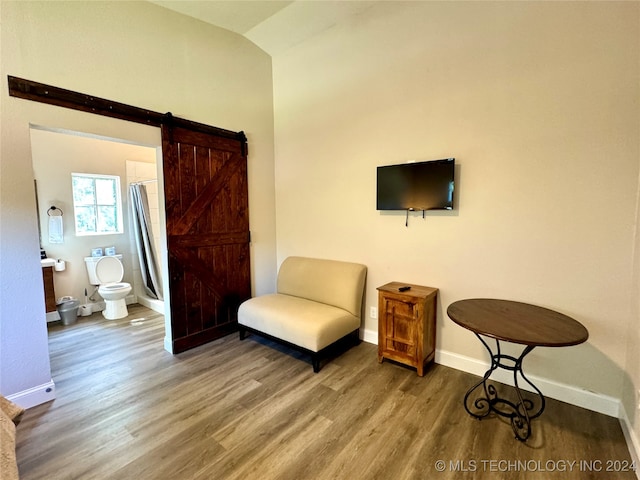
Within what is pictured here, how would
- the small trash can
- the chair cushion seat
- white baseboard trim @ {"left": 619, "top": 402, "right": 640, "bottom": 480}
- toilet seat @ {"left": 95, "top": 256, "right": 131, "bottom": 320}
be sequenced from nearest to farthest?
1. white baseboard trim @ {"left": 619, "top": 402, "right": 640, "bottom": 480}
2. the chair cushion seat
3. the small trash can
4. toilet seat @ {"left": 95, "top": 256, "right": 131, "bottom": 320}

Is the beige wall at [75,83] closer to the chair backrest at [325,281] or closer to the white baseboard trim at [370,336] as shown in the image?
the chair backrest at [325,281]

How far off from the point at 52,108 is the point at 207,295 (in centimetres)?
209

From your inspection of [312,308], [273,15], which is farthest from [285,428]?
[273,15]

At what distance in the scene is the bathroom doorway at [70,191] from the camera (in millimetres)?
3830

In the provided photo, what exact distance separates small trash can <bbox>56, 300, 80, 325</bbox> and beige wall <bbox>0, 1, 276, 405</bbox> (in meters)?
1.88

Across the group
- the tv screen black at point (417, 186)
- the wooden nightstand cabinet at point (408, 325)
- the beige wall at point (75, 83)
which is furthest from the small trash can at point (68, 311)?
the tv screen black at point (417, 186)

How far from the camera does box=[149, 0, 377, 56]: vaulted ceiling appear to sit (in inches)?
113

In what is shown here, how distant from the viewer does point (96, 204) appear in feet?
14.4

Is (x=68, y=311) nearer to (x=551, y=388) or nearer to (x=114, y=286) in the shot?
(x=114, y=286)

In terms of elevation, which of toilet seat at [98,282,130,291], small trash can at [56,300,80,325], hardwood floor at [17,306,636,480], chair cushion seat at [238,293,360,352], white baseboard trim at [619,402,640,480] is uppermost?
toilet seat at [98,282,130,291]

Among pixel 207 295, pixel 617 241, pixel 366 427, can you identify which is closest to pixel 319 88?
pixel 207 295

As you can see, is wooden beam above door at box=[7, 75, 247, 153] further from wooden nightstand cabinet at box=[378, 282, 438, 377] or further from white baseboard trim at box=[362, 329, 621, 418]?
white baseboard trim at box=[362, 329, 621, 418]

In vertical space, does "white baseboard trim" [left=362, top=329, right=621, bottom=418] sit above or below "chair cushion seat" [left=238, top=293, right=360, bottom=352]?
below

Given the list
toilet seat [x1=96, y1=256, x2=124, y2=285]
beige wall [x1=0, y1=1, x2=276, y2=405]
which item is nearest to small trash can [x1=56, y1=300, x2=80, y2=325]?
toilet seat [x1=96, y1=256, x2=124, y2=285]
